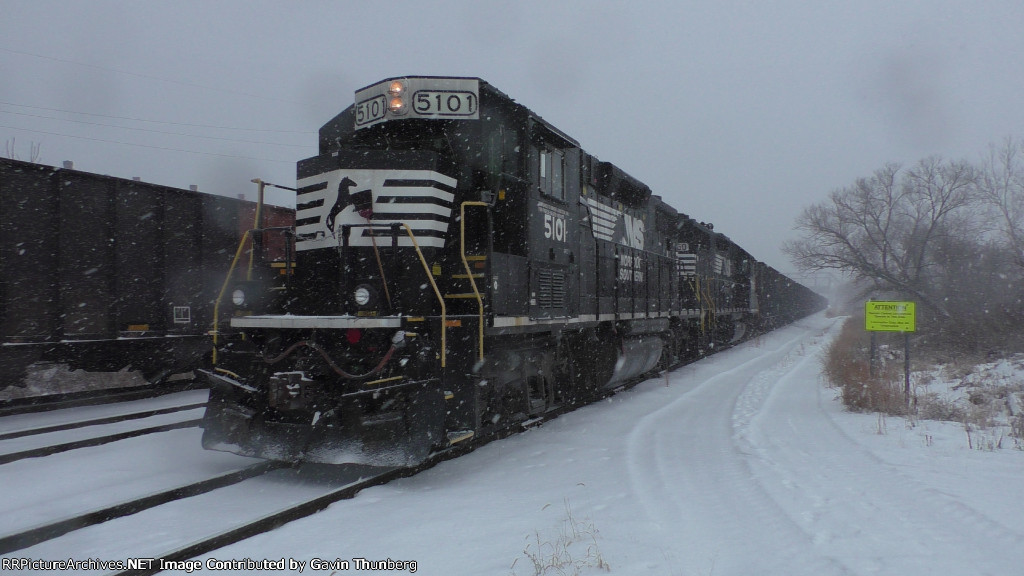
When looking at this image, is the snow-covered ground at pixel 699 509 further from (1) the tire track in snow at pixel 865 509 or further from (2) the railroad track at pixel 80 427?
(2) the railroad track at pixel 80 427

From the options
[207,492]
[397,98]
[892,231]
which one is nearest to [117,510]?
[207,492]

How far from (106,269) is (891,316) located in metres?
11.3

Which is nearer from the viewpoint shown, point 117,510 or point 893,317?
point 117,510

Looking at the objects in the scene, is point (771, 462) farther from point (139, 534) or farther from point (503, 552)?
point (139, 534)

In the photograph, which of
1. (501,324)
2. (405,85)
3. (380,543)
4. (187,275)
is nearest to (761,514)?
(380,543)

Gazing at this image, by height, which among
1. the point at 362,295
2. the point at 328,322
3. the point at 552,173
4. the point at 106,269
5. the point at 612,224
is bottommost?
the point at 328,322

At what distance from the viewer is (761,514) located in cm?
396

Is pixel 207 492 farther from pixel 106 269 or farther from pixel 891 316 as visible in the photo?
pixel 891 316

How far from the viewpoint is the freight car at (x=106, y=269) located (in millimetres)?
7797

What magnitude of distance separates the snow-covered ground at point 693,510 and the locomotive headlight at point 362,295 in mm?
1522

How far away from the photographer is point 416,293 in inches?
225

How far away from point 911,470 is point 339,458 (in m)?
4.42

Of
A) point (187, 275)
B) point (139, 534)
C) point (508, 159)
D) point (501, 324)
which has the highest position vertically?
point (508, 159)

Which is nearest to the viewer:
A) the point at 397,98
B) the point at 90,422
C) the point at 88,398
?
the point at 397,98
